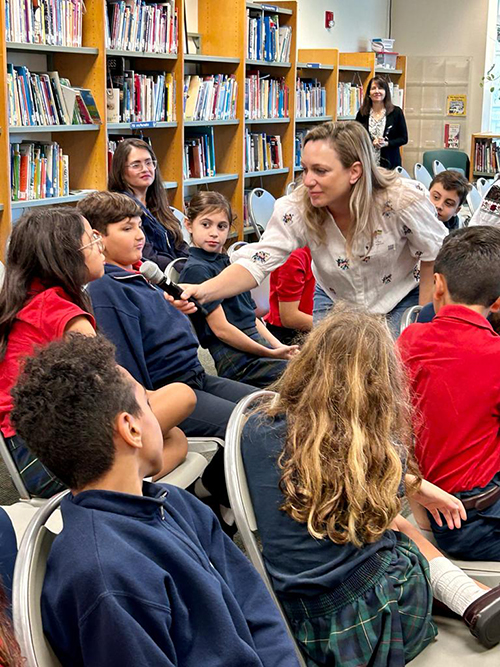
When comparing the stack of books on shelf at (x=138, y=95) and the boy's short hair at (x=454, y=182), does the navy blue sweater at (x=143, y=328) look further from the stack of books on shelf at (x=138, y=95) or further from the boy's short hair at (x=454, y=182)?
the stack of books on shelf at (x=138, y=95)

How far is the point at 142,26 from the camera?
5.25 meters

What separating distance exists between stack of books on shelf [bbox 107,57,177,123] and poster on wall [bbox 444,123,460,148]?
534cm

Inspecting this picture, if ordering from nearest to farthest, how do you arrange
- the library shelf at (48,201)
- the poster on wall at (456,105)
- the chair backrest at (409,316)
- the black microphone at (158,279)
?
the black microphone at (158,279) → the chair backrest at (409,316) → the library shelf at (48,201) → the poster on wall at (456,105)

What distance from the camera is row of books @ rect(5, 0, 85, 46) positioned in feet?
14.1

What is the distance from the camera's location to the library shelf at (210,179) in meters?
5.96

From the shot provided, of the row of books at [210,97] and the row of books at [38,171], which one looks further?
the row of books at [210,97]

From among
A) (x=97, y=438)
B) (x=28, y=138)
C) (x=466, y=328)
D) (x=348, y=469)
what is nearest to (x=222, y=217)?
(x=466, y=328)

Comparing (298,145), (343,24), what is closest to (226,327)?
(298,145)

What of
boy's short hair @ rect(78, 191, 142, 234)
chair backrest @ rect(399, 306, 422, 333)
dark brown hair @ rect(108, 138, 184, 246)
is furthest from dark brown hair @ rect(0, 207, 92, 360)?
dark brown hair @ rect(108, 138, 184, 246)

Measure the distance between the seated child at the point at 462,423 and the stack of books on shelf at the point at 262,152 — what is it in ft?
16.9

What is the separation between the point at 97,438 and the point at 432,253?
1.80m

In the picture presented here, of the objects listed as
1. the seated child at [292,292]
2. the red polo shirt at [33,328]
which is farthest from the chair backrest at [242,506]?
the seated child at [292,292]

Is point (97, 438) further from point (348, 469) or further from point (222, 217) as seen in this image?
point (222, 217)

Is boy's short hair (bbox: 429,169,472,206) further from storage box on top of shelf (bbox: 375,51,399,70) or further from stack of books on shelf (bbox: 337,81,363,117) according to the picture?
storage box on top of shelf (bbox: 375,51,399,70)
